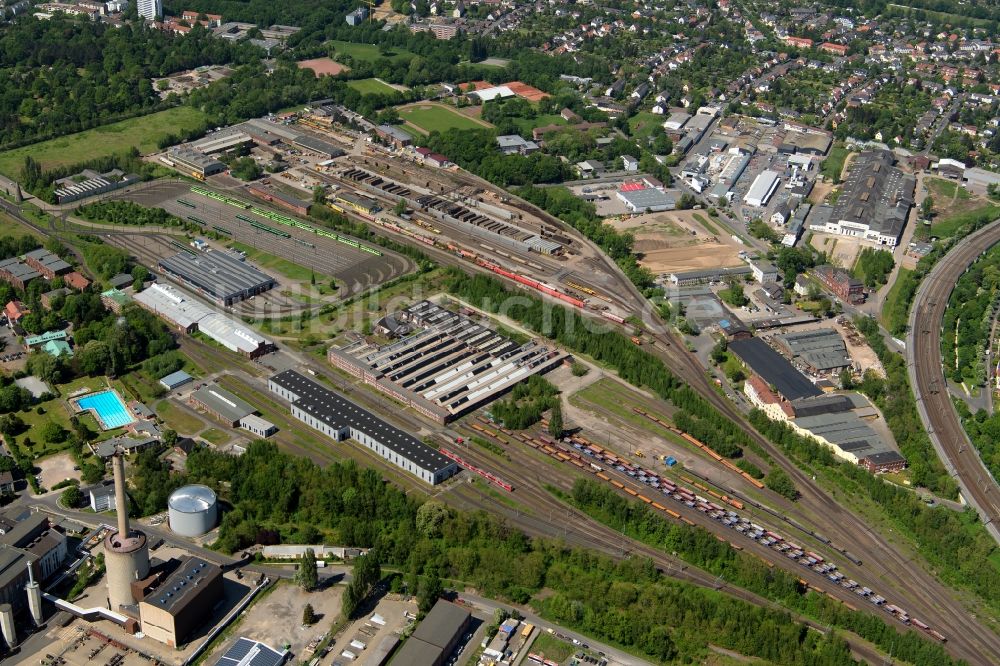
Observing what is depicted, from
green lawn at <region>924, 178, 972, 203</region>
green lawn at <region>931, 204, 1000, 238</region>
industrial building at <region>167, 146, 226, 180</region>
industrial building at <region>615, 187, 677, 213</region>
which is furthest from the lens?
green lawn at <region>924, 178, 972, 203</region>

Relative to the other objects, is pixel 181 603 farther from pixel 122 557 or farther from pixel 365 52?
pixel 365 52

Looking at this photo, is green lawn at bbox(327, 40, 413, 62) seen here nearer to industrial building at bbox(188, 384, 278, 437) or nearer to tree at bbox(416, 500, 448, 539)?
industrial building at bbox(188, 384, 278, 437)

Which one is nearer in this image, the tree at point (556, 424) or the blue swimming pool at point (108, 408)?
the blue swimming pool at point (108, 408)

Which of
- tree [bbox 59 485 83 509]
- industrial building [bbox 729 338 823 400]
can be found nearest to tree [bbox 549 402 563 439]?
industrial building [bbox 729 338 823 400]

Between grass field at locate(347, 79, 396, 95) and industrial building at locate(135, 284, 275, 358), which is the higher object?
grass field at locate(347, 79, 396, 95)

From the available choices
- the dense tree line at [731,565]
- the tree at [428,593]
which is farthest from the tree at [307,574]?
the dense tree line at [731,565]

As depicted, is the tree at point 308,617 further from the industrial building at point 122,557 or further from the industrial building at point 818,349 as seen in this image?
the industrial building at point 818,349

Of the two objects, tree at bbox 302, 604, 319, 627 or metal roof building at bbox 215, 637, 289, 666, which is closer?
metal roof building at bbox 215, 637, 289, 666
